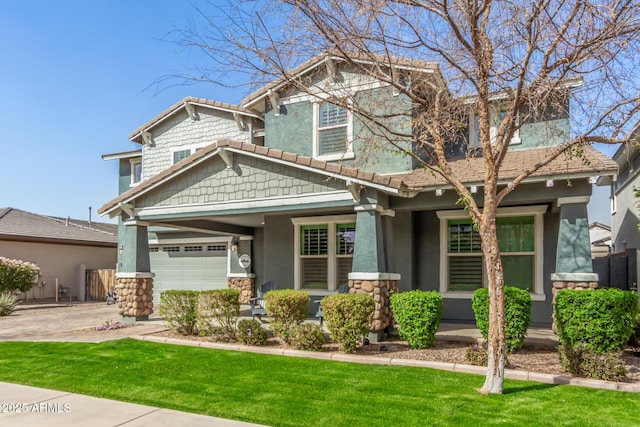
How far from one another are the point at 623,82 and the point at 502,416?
5.11m

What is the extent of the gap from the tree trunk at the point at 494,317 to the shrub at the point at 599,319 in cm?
185

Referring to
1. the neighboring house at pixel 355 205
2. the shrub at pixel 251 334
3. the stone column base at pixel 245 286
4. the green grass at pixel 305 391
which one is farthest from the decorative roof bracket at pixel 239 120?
the green grass at pixel 305 391

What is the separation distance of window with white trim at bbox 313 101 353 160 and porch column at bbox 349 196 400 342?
3.29 m

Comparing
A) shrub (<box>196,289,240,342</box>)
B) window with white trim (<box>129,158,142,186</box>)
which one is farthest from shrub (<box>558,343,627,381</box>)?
window with white trim (<box>129,158,142,186</box>)

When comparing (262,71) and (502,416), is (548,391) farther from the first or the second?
(262,71)

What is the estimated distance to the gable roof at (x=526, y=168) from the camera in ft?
30.3

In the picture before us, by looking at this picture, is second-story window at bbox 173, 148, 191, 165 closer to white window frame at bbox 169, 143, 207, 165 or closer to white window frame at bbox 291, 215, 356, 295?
white window frame at bbox 169, 143, 207, 165

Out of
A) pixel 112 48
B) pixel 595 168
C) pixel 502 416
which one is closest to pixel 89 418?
pixel 502 416

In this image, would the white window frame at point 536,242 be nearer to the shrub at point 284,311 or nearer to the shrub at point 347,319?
the shrub at point 347,319

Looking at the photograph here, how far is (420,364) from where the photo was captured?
797 cm

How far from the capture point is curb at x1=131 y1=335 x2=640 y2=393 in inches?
266

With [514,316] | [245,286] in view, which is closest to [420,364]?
[514,316]

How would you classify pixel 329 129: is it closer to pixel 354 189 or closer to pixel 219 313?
pixel 354 189

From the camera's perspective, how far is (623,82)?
7.21m
